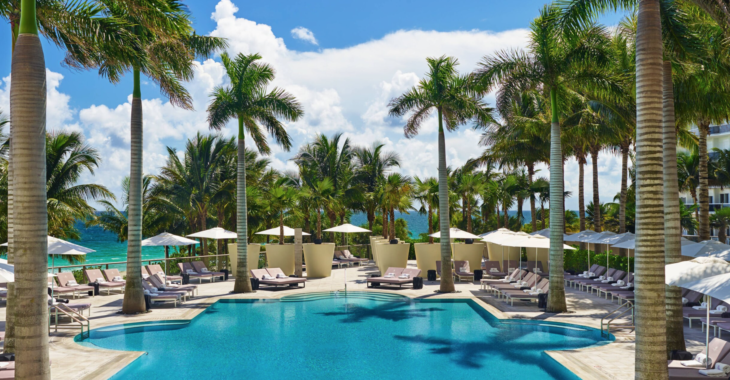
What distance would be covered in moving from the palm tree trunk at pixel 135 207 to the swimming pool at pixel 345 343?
49.4 inches

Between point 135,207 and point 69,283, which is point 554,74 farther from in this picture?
point 69,283

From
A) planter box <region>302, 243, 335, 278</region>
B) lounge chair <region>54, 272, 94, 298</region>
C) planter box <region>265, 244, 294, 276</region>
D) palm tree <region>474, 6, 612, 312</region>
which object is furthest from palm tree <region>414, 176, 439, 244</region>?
lounge chair <region>54, 272, 94, 298</region>

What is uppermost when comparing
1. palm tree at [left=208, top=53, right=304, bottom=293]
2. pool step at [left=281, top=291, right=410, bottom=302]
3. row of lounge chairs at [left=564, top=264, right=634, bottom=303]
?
palm tree at [left=208, top=53, right=304, bottom=293]

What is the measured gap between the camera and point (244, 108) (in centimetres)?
1820

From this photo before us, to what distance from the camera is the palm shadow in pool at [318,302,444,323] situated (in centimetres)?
1525

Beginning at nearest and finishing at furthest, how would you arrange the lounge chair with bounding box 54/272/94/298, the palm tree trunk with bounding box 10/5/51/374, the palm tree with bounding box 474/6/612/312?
the palm tree trunk with bounding box 10/5/51/374
the palm tree with bounding box 474/6/612/312
the lounge chair with bounding box 54/272/94/298

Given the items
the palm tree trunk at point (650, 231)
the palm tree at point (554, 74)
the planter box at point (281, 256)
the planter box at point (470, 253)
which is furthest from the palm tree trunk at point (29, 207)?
the planter box at point (470, 253)

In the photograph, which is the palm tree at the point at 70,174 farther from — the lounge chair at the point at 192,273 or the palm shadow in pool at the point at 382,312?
the palm shadow in pool at the point at 382,312

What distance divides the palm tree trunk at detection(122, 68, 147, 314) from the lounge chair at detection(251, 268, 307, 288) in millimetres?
5979

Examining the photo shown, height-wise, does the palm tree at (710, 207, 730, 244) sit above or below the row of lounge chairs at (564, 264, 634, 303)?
above

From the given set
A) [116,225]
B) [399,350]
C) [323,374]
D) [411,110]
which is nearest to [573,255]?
[411,110]

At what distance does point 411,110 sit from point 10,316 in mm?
13666

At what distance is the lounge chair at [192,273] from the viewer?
72.7ft

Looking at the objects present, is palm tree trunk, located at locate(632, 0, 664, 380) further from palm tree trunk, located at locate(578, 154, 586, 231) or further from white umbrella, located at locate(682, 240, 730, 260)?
palm tree trunk, located at locate(578, 154, 586, 231)
